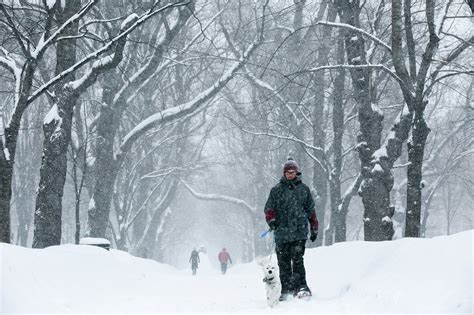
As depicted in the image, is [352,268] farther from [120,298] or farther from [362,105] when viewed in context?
[362,105]

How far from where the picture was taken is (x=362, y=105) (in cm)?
1148

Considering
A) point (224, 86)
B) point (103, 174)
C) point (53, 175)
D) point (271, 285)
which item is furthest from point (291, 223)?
point (224, 86)

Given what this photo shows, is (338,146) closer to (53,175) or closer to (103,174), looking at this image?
(103,174)

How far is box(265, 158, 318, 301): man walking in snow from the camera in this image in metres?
6.94

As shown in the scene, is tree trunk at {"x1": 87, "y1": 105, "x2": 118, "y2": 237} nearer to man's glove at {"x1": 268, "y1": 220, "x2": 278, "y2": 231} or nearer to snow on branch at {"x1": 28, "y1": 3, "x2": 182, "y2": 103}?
snow on branch at {"x1": 28, "y1": 3, "x2": 182, "y2": 103}

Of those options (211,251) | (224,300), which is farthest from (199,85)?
(211,251)

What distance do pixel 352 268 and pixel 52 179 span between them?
5471 millimetres

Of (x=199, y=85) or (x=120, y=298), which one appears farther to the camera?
(x=199, y=85)

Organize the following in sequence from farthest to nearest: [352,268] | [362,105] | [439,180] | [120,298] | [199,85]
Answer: [199,85], [439,180], [362,105], [352,268], [120,298]

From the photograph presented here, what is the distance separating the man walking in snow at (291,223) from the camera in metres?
6.94

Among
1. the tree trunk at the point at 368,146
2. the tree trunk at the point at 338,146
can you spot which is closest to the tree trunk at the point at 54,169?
the tree trunk at the point at 368,146

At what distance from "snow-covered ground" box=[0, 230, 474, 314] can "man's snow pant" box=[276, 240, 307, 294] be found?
29cm

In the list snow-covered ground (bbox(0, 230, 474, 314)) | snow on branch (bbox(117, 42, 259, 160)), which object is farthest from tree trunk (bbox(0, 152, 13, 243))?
snow on branch (bbox(117, 42, 259, 160))

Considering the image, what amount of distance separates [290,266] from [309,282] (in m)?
2.14
